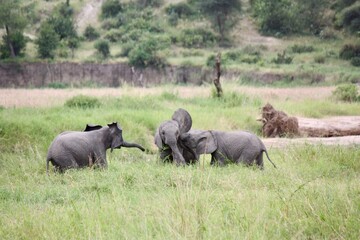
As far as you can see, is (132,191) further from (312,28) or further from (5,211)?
(312,28)

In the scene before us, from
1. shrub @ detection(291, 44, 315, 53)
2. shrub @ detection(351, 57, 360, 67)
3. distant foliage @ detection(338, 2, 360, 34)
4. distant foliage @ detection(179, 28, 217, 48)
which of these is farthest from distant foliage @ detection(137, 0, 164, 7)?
shrub @ detection(351, 57, 360, 67)

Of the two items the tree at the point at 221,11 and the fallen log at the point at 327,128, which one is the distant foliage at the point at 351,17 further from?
the fallen log at the point at 327,128

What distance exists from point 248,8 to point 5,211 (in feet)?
162

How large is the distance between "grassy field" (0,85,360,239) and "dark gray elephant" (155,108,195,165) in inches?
10.8

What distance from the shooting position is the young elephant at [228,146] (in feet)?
29.4

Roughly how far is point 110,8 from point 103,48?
13.8m

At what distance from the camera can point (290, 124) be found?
15.0 metres

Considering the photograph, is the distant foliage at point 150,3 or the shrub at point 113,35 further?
the distant foliage at point 150,3

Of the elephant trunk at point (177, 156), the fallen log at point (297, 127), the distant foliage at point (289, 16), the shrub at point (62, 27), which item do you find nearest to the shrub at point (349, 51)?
the distant foliage at point (289, 16)

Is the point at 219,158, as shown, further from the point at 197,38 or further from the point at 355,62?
the point at 197,38

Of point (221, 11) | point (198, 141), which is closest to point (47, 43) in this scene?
point (221, 11)

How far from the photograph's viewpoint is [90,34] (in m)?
47.6

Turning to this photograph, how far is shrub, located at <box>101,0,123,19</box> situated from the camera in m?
52.4

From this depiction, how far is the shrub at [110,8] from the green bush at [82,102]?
36611 mm
